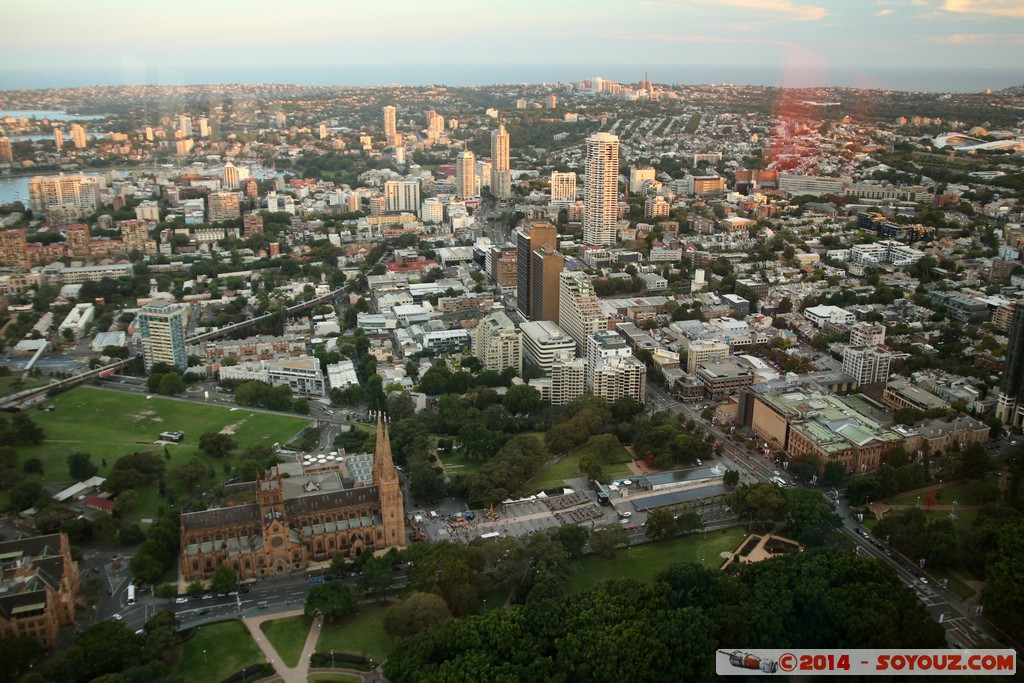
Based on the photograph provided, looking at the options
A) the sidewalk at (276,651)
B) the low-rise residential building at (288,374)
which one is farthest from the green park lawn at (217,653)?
the low-rise residential building at (288,374)

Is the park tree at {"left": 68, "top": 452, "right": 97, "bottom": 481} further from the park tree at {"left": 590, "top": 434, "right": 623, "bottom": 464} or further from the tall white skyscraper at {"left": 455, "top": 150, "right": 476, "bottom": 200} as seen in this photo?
the tall white skyscraper at {"left": 455, "top": 150, "right": 476, "bottom": 200}

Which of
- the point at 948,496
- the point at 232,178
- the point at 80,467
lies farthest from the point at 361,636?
the point at 232,178

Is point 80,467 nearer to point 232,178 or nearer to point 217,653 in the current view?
point 217,653

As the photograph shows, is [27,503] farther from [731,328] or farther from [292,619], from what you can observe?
[731,328]

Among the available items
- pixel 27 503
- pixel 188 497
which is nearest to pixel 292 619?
pixel 188 497

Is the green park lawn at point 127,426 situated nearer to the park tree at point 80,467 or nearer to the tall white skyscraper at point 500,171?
the park tree at point 80,467
